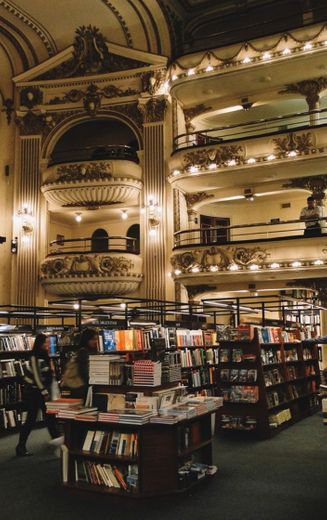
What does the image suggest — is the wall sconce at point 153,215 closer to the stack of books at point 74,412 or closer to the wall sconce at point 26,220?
the wall sconce at point 26,220

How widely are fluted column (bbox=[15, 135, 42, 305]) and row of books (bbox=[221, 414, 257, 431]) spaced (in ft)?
32.9

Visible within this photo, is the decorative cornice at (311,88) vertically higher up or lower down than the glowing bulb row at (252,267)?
higher up

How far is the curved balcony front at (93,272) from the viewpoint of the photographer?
1656 centimetres

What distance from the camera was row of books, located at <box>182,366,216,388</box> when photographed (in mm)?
9922

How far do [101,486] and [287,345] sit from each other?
5590 mm

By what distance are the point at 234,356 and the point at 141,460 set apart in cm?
339

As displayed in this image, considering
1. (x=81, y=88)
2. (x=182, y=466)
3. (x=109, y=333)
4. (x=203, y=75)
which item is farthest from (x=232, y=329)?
(x=81, y=88)

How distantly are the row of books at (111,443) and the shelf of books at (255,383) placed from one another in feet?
10.3

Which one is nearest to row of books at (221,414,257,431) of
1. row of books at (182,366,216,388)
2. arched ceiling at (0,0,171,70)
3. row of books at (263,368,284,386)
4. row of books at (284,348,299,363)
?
row of books at (263,368,284,386)

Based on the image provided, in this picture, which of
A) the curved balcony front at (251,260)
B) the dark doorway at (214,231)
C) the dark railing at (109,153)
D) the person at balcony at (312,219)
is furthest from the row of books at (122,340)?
the dark railing at (109,153)

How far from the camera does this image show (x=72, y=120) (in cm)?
1852

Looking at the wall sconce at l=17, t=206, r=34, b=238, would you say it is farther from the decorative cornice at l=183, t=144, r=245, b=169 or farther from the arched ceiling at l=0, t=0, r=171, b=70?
the arched ceiling at l=0, t=0, r=171, b=70

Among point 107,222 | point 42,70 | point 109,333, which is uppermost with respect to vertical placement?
point 42,70

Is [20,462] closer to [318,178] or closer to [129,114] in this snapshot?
[318,178]
